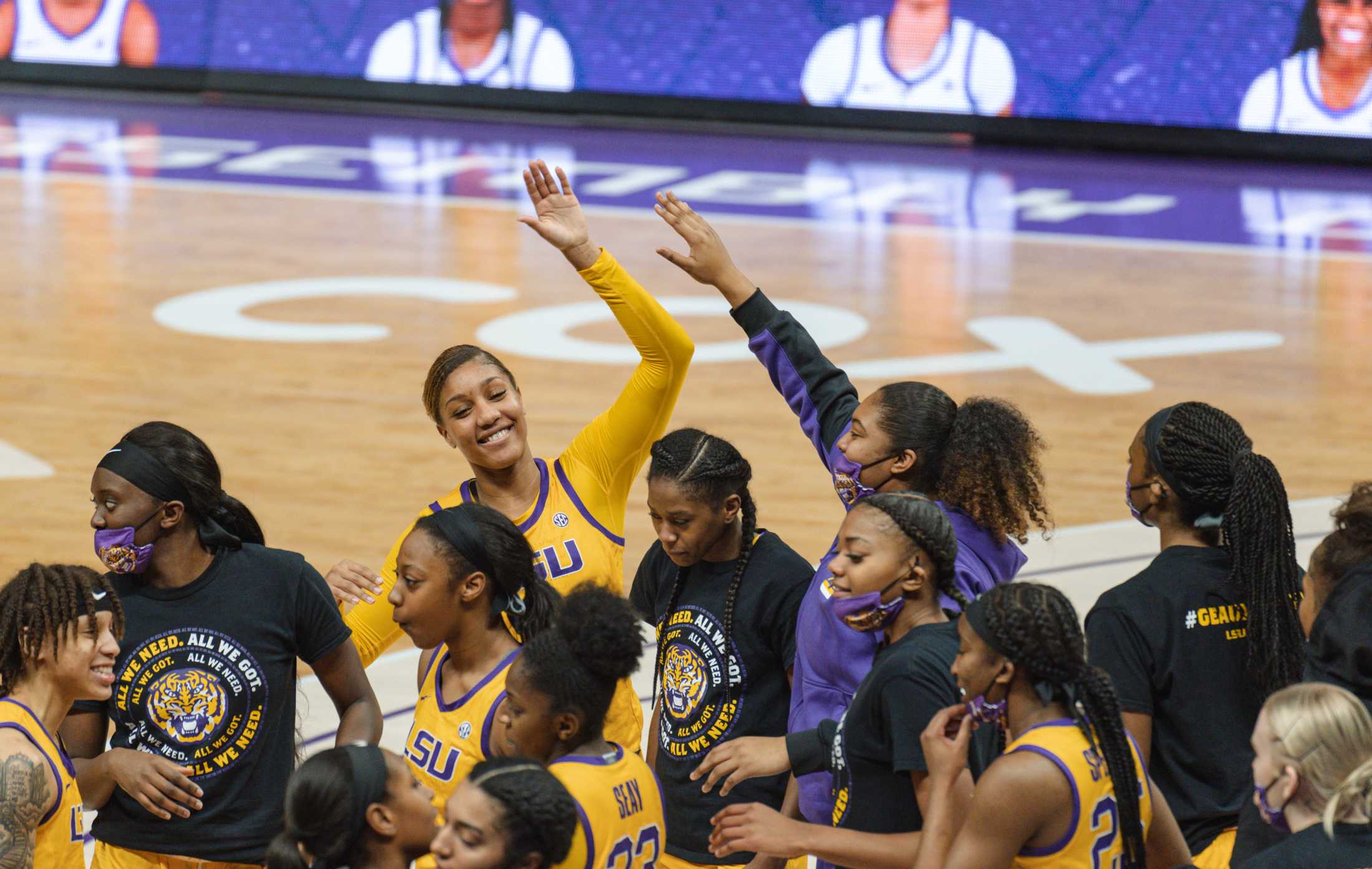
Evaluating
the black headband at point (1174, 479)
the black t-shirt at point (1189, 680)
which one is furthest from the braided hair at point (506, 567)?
the black headband at point (1174, 479)

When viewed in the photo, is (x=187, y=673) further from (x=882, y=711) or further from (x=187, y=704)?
(x=882, y=711)

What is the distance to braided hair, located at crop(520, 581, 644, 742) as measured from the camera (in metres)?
2.97

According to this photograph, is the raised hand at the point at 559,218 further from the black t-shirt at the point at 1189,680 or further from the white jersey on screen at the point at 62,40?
the white jersey on screen at the point at 62,40

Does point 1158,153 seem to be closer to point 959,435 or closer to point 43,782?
point 959,435

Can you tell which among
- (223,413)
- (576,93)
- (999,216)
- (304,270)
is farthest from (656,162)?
(223,413)

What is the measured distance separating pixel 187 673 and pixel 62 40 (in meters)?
16.5

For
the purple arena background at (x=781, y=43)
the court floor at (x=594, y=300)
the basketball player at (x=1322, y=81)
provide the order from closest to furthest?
1. the court floor at (x=594, y=300)
2. the basketball player at (x=1322, y=81)
3. the purple arena background at (x=781, y=43)

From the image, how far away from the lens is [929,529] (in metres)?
3.18

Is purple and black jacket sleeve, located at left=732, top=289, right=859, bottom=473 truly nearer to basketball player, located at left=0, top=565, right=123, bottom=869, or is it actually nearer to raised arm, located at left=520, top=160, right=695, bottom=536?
raised arm, located at left=520, top=160, right=695, bottom=536

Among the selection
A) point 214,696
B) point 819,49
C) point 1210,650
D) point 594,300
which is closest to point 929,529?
point 1210,650

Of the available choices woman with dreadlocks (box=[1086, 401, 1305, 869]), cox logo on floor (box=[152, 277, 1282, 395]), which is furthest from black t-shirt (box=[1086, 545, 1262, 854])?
cox logo on floor (box=[152, 277, 1282, 395])

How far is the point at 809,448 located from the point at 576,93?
961 cm

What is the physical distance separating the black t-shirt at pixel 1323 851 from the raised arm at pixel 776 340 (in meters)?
1.71

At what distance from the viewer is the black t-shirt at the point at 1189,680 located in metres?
3.36
